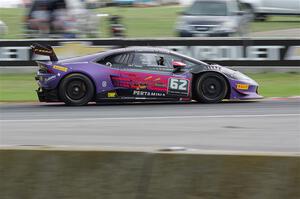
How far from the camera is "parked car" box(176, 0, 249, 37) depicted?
78.4 ft

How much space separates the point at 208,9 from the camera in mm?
24688

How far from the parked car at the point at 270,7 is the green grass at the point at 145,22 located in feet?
1.76

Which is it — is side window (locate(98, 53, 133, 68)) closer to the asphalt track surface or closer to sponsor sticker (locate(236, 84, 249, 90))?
the asphalt track surface

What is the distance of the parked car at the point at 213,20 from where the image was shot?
2391 centimetres

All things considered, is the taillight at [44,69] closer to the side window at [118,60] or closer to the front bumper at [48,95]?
the front bumper at [48,95]

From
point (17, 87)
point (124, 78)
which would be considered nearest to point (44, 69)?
point (124, 78)

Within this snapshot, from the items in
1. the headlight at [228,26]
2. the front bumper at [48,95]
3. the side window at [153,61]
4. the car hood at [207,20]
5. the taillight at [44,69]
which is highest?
the car hood at [207,20]

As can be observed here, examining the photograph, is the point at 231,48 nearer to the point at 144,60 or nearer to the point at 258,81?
the point at 258,81

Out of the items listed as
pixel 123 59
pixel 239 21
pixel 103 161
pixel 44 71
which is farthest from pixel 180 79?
pixel 239 21

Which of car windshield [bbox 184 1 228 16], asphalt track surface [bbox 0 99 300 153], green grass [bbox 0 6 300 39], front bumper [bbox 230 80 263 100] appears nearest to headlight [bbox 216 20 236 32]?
car windshield [bbox 184 1 228 16]

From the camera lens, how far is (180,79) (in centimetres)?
1365

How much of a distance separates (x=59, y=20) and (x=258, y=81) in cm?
972

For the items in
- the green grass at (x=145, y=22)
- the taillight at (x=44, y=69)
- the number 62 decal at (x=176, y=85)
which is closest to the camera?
the number 62 decal at (x=176, y=85)

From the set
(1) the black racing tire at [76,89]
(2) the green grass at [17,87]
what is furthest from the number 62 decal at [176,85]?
(2) the green grass at [17,87]
